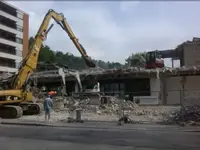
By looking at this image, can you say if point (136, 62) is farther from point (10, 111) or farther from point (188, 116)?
point (188, 116)

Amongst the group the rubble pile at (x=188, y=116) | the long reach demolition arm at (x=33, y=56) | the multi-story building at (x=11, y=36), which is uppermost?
the multi-story building at (x=11, y=36)

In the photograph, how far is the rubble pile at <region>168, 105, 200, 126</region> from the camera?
1785cm

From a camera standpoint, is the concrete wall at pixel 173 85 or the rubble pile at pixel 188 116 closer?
the rubble pile at pixel 188 116

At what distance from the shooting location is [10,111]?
76.2ft

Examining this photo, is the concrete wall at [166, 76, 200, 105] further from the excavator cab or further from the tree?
the tree

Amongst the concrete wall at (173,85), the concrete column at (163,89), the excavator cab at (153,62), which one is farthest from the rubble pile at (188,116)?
the excavator cab at (153,62)

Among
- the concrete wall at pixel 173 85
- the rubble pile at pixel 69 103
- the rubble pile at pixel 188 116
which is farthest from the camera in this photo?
the concrete wall at pixel 173 85

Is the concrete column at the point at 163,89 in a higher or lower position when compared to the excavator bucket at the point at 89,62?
lower

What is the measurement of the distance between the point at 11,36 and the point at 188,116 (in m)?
59.6

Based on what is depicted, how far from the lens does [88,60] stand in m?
33.8

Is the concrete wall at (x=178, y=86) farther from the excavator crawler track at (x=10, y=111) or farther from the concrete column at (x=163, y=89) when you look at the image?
the excavator crawler track at (x=10, y=111)

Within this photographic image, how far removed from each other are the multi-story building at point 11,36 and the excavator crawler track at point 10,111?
42889mm

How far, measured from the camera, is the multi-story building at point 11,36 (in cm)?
6644

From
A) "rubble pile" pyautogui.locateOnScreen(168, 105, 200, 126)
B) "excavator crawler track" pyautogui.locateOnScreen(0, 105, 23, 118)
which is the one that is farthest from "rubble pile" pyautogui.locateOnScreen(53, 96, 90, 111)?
"rubble pile" pyautogui.locateOnScreen(168, 105, 200, 126)
